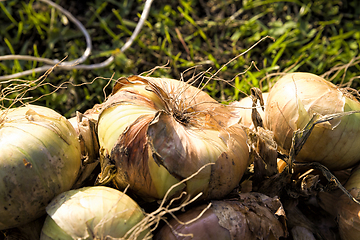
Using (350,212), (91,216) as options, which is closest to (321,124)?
(350,212)

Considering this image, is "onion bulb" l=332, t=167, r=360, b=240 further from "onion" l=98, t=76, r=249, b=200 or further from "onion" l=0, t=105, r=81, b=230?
"onion" l=0, t=105, r=81, b=230

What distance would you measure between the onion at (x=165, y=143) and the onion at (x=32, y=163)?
0.38 ft

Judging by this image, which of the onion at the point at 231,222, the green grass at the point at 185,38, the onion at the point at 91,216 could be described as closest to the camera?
the onion at the point at 91,216

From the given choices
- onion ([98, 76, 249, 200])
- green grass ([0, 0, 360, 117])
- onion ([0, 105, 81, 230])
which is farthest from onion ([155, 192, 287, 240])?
green grass ([0, 0, 360, 117])

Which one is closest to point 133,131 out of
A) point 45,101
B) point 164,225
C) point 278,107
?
point 164,225

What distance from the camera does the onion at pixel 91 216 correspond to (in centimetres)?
86

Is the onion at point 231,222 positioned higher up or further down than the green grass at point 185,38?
further down

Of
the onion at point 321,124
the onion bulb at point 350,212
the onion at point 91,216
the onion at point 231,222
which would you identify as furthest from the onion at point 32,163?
the onion bulb at point 350,212

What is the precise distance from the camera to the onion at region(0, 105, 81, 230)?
0.88 meters

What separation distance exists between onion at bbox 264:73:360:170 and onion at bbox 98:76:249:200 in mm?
175

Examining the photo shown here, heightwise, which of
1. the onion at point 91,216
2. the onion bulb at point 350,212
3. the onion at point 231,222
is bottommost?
the onion bulb at point 350,212

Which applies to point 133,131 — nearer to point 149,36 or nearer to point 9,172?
point 9,172

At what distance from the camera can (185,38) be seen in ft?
8.04

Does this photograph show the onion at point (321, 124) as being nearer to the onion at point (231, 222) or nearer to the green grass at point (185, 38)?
the onion at point (231, 222)
